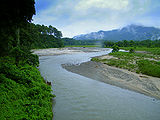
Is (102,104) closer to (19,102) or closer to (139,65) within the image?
(19,102)

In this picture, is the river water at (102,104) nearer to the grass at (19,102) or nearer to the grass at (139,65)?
the grass at (19,102)

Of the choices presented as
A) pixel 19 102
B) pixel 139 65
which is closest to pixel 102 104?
pixel 19 102

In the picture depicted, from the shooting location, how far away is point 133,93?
12.3 metres

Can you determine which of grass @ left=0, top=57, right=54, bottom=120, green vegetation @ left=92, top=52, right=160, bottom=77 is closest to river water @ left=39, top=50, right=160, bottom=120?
grass @ left=0, top=57, right=54, bottom=120

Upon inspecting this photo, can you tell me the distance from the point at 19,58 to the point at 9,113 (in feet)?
32.0

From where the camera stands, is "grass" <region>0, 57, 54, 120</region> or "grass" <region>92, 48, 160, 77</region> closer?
"grass" <region>0, 57, 54, 120</region>

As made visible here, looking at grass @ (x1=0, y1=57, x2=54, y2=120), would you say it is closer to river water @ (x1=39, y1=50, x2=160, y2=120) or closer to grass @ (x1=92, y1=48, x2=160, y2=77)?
river water @ (x1=39, y1=50, x2=160, y2=120)

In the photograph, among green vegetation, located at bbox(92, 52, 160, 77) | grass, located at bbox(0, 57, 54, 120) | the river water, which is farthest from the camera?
green vegetation, located at bbox(92, 52, 160, 77)

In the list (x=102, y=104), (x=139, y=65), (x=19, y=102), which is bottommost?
(x=102, y=104)

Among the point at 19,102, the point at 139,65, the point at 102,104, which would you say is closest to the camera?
→ the point at 19,102

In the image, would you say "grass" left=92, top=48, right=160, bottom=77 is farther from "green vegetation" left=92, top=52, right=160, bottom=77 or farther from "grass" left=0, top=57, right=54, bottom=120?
"grass" left=0, top=57, right=54, bottom=120

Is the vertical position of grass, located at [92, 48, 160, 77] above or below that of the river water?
above

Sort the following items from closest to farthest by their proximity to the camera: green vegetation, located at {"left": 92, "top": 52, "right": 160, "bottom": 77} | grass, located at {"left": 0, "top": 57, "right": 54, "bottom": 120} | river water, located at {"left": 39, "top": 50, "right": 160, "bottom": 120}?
1. grass, located at {"left": 0, "top": 57, "right": 54, "bottom": 120}
2. river water, located at {"left": 39, "top": 50, "right": 160, "bottom": 120}
3. green vegetation, located at {"left": 92, "top": 52, "right": 160, "bottom": 77}

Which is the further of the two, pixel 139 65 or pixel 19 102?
pixel 139 65
